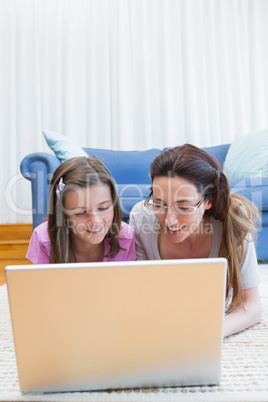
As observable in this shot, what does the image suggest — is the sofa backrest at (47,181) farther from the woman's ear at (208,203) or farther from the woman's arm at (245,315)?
the woman's arm at (245,315)

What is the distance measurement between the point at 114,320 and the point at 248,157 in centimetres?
210

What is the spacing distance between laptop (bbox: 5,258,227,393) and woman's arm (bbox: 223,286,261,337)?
0.36 meters

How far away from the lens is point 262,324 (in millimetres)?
1112

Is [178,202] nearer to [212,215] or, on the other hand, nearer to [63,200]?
[212,215]

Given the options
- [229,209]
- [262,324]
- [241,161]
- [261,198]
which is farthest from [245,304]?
[241,161]

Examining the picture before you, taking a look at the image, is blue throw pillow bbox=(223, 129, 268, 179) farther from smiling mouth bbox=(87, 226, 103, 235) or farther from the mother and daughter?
smiling mouth bbox=(87, 226, 103, 235)

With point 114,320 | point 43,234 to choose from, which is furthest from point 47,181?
point 114,320

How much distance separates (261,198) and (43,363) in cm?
171

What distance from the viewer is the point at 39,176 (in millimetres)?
2061

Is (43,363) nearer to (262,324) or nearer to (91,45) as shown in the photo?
(262,324)

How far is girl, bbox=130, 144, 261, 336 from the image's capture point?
3.42 ft

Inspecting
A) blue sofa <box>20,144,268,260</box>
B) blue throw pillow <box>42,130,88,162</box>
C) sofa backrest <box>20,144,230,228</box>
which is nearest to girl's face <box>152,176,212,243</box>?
sofa backrest <box>20,144,230,228</box>

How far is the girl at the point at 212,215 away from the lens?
104cm

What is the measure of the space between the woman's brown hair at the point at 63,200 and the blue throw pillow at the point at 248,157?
140 centimetres
